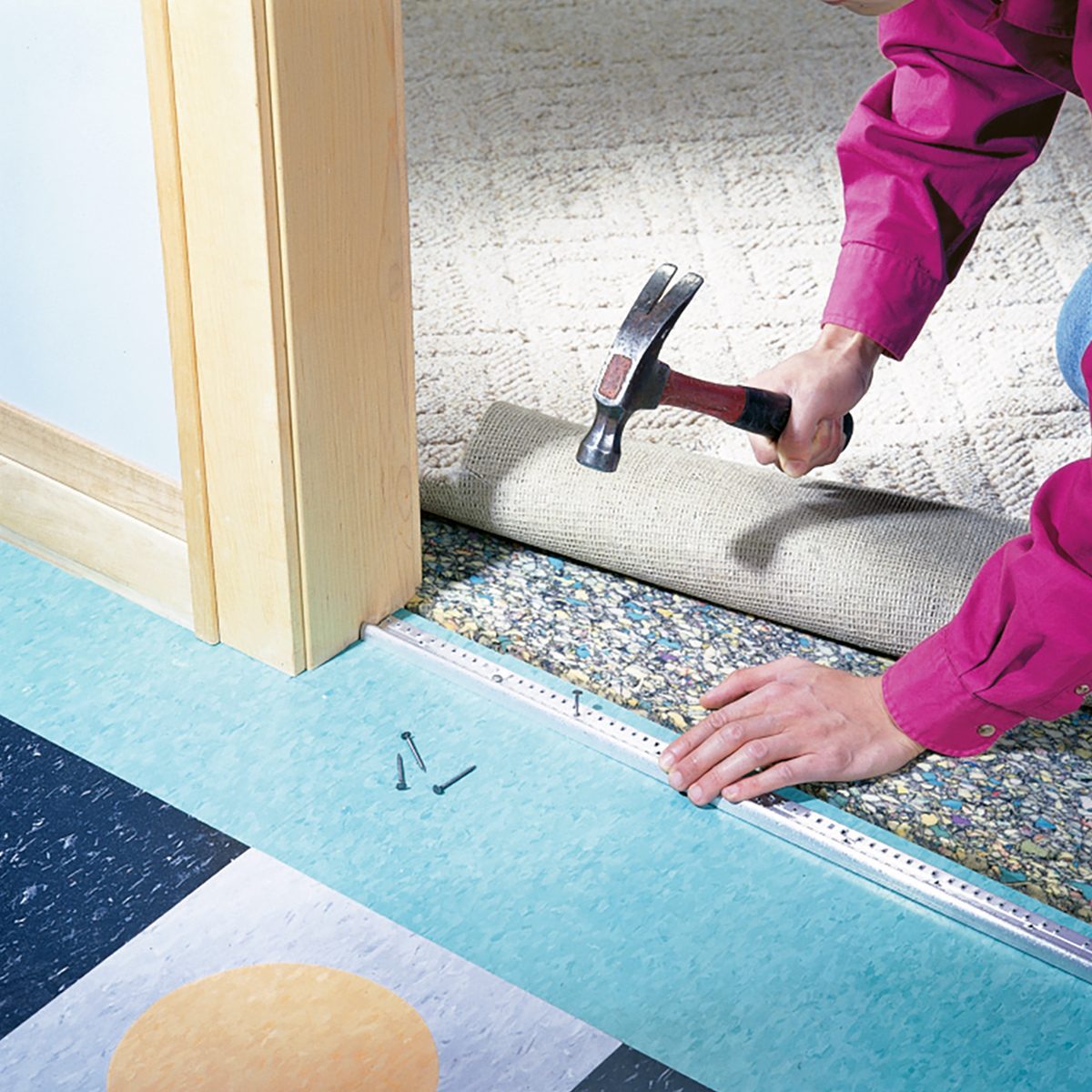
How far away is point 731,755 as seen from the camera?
4.91 ft

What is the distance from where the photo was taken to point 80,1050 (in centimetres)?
123

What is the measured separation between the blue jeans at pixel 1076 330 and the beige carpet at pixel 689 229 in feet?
1.08

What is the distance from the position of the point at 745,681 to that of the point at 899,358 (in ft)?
1.38

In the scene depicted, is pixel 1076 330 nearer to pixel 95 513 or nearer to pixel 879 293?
pixel 879 293

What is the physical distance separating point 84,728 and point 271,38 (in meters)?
0.74

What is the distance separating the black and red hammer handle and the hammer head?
0.16 ft

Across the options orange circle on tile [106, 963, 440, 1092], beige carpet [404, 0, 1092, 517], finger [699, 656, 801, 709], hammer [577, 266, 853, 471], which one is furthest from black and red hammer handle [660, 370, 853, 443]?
orange circle on tile [106, 963, 440, 1092]

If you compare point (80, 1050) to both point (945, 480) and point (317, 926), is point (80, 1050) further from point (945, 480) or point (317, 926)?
point (945, 480)

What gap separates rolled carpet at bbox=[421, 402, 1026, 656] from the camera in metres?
1.71

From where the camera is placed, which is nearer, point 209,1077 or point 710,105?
point 209,1077

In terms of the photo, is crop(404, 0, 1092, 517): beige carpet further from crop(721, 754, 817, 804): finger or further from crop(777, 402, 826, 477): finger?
crop(721, 754, 817, 804): finger

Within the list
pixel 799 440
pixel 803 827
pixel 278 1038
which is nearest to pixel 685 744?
pixel 803 827

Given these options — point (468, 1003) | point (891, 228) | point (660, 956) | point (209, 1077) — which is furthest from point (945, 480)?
point (209, 1077)

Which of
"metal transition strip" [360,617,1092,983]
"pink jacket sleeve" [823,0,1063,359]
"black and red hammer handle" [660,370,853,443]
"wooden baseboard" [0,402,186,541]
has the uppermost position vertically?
"pink jacket sleeve" [823,0,1063,359]
